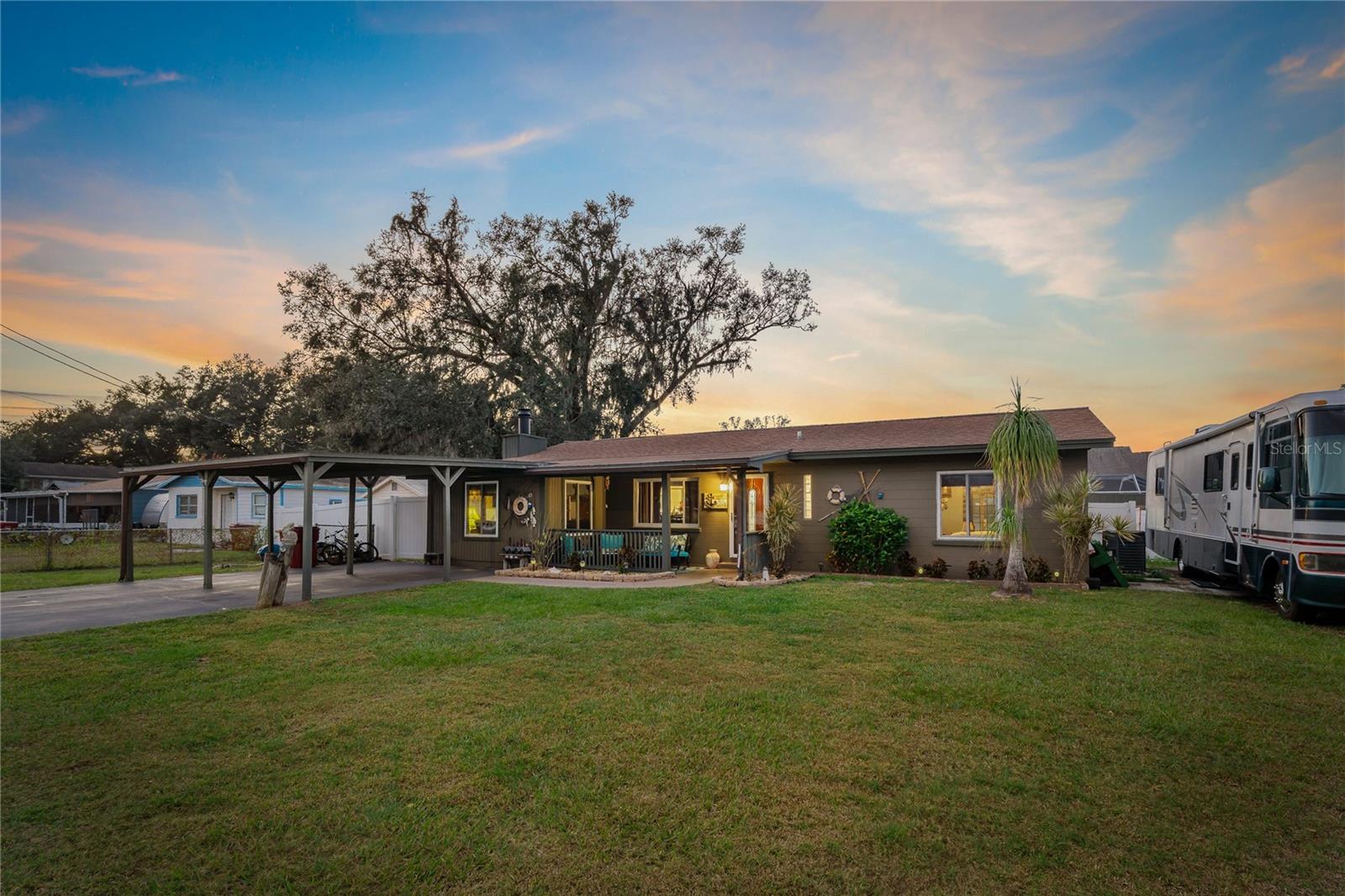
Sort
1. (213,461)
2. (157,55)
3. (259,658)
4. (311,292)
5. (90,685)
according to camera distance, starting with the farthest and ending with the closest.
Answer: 1. (311,292)
2. (213,461)
3. (157,55)
4. (259,658)
5. (90,685)

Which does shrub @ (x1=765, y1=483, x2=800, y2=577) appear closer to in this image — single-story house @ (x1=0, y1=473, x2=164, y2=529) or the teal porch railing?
the teal porch railing

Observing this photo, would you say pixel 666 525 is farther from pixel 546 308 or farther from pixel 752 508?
pixel 546 308

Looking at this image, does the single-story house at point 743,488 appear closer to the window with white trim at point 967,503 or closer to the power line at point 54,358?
the window with white trim at point 967,503

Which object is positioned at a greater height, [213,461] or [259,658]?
[213,461]

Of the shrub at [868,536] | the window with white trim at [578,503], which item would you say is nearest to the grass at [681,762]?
the shrub at [868,536]

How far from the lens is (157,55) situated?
11.3m

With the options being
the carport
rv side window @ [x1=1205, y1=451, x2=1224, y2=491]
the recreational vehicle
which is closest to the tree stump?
the carport

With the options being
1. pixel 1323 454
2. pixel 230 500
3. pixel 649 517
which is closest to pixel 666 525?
pixel 649 517

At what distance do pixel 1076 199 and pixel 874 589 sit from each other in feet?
28.1

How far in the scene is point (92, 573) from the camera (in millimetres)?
15703

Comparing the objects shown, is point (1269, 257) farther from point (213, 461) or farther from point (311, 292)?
point (311, 292)

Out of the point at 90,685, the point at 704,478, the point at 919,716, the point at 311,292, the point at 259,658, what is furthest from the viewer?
the point at 311,292

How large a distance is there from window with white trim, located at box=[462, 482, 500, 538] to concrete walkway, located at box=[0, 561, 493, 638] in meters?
1.22

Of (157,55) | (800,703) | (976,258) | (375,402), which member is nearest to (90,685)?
(800,703)
